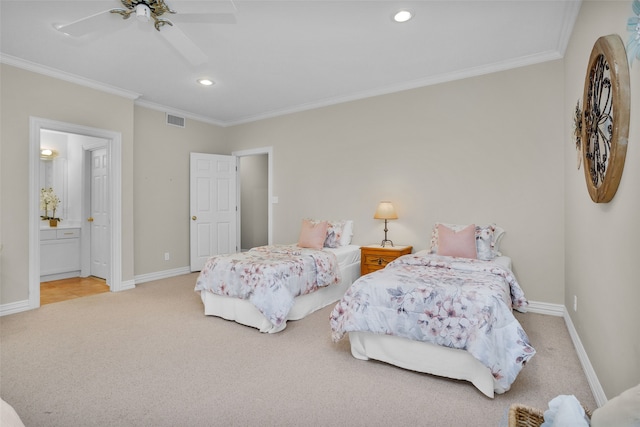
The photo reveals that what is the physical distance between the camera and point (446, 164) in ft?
13.5

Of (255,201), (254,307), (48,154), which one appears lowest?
(254,307)

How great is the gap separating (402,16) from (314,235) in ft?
8.46

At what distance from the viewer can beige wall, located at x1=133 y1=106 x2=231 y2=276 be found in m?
5.10

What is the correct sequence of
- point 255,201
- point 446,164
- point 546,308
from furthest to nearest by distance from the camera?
point 255,201 → point 446,164 → point 546,308

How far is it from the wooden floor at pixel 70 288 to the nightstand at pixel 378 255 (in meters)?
3.53

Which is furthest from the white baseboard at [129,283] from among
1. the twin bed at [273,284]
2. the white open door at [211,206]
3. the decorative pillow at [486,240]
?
the decorative pillow at [486,240]

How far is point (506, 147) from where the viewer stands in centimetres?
376

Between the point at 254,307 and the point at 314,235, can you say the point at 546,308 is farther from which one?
the point at 254,307

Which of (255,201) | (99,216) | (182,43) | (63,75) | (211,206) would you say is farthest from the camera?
(255,201)

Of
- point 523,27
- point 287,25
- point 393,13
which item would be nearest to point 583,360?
point 523,27

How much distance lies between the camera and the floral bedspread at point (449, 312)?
2029mm

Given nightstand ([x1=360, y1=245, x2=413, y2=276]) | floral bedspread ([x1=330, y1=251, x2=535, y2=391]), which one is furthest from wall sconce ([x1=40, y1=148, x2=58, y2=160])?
floral bedspread ([x1=330, y1=251, x2=535, y2=391])

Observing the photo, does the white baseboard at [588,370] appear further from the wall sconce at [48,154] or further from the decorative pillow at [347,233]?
the wall sconce at [48,154]

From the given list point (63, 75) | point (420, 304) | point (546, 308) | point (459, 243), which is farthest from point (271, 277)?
point (63, 75)
